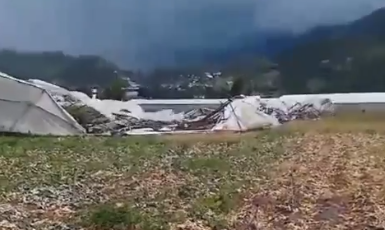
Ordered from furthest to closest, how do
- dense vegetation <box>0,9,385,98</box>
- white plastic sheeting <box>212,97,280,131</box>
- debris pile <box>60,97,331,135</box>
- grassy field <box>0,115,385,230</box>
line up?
dense vegetation <box>0,9,385,98</box>, white plastic sheeting <box>212,97,280,131</box>, debris pile <box>60,97,331,135</box>, grassy field <box>0,115,385,230</box>

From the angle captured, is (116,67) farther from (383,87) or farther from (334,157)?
(334,157)

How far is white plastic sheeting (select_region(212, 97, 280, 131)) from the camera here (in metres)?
14.8

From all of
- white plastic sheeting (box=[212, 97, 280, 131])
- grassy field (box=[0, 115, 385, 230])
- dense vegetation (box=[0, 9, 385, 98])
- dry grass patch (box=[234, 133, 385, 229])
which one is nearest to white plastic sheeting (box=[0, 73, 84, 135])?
grassy field (box=[0, 115, 385, 230])

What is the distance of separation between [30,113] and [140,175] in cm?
605

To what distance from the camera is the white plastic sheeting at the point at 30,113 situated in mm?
12844

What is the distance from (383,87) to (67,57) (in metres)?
16.8

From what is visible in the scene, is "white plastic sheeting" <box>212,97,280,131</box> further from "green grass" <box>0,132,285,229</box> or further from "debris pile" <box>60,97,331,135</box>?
"green grass" <box>0,132,285,229</box>

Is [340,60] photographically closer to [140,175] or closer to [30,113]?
[30,113]

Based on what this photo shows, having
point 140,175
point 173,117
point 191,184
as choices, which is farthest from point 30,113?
point 191,184

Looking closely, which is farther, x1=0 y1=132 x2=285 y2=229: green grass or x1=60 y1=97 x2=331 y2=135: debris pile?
x1=60 y1=97 x2=331 y2=135: debris pile

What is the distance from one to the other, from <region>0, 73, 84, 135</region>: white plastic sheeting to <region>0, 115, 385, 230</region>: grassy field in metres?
1.27

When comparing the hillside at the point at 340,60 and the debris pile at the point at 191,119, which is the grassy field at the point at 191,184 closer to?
the debris pile at the point at 191,119

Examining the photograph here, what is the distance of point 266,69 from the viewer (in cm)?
3288

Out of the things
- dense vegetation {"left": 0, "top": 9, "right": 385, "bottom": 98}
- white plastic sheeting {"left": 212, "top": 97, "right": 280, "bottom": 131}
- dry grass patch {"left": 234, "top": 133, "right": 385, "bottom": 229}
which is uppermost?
dense vegetation {"left": 0, "top": 9, "right": 385, "bottom": 98}
